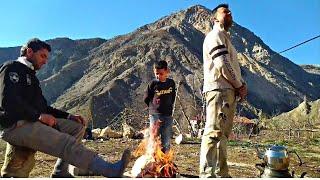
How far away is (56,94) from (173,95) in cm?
8458

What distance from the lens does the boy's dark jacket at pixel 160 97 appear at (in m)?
6.91

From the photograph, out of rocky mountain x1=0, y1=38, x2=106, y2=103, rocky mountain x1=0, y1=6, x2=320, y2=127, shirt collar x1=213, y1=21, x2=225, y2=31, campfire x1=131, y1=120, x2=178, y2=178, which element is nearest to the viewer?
shirt collar x1=213, y1=21, x2=225, y2=31

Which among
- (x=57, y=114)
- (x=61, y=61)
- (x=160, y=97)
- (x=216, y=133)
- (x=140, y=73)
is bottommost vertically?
(x=216, y=133)

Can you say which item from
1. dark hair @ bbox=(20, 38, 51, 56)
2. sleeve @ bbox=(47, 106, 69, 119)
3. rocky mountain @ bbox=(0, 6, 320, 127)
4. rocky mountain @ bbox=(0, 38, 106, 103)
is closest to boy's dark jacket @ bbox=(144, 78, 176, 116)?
sleeve @ bbox=(47, 106, 69, 119)

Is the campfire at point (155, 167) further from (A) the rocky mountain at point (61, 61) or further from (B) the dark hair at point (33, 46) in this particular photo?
(A) the rocky mountain at point (61, 61)

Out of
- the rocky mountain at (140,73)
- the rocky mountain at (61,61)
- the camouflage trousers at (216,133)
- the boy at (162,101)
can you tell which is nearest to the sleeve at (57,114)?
the camouflage trousers at (216,133)

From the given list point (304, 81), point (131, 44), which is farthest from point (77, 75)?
point (304, 81)

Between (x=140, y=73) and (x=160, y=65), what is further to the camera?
(x=140, y=73)

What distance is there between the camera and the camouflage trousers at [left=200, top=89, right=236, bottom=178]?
4707mm

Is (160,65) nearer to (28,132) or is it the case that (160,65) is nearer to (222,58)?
(222,58)

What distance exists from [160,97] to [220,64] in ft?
7.17

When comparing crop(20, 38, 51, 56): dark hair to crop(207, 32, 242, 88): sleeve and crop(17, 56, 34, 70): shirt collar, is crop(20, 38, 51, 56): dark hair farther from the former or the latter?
crop(207, 32, 242, 88): sleeve

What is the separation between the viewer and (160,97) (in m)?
6.94

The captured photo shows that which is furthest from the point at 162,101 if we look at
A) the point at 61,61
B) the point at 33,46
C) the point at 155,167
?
the point at 61,61
